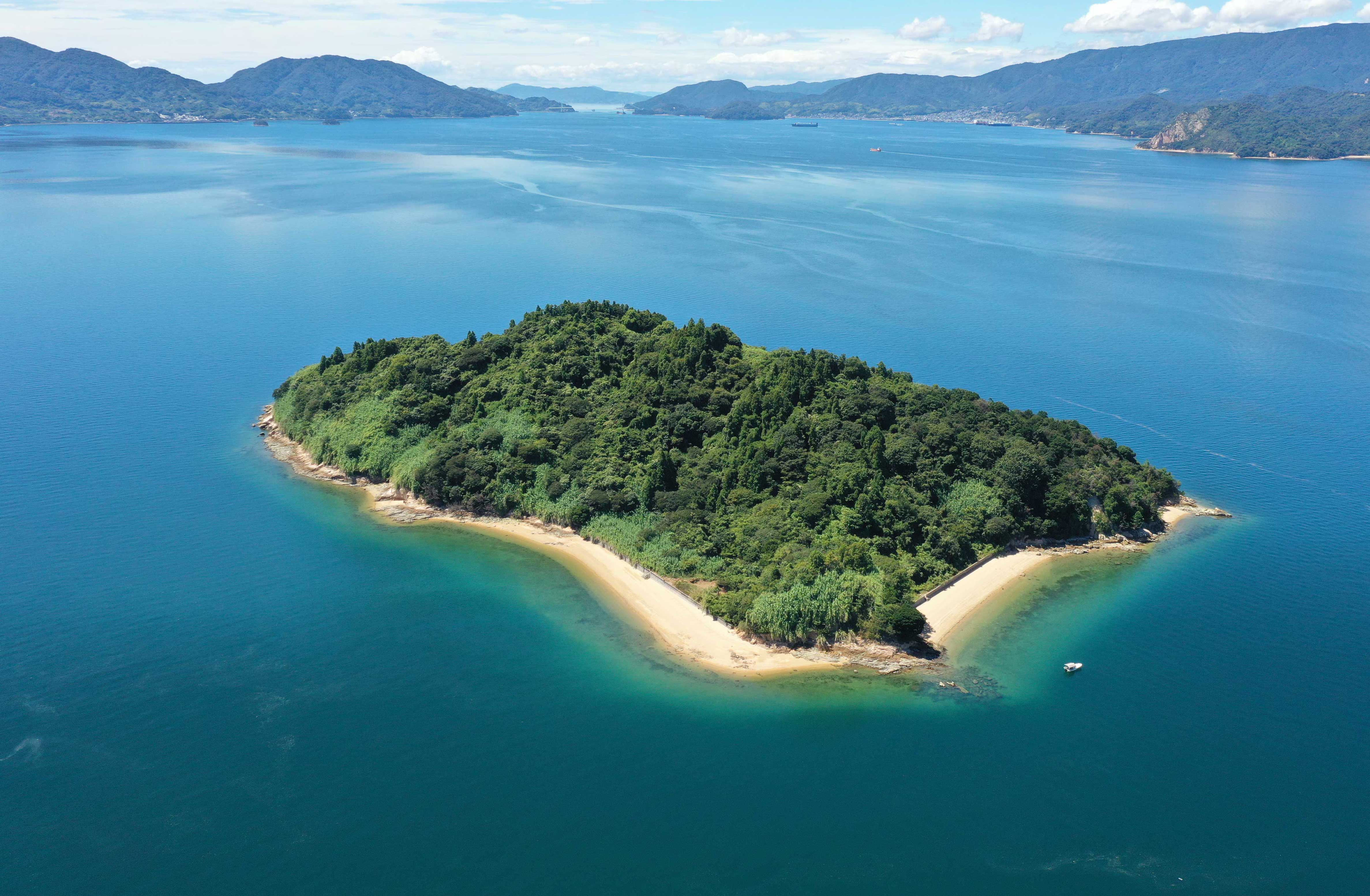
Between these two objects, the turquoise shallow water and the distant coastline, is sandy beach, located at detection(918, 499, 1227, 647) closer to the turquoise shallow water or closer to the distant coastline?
the distant coastline

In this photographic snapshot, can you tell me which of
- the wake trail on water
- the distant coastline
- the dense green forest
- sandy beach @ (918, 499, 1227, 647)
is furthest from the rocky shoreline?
the wake trail on water

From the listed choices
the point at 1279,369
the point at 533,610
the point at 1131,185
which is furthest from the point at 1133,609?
the point at 1131,185

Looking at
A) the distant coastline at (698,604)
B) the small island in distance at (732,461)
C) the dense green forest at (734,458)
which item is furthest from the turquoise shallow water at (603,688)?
the dense green forest at (734,458)

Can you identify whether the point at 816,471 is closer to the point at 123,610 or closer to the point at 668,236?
the point at 123,610

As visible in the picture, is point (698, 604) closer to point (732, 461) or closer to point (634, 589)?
point (634, 589)

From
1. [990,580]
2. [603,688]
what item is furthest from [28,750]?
[990,580]

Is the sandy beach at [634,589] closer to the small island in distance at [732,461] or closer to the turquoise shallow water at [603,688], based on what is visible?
the small island in distance at [732,461]
